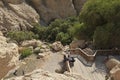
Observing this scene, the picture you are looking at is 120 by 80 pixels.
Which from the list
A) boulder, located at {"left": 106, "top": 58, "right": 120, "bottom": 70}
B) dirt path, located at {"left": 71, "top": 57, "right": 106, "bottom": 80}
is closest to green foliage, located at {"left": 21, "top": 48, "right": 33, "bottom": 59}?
dirt path, located at {"left": 71, "top": 57, "right": 106, "bottom": 80}

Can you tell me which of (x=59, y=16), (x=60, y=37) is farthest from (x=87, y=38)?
(x=59, y=16)

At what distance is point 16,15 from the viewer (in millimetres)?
56750

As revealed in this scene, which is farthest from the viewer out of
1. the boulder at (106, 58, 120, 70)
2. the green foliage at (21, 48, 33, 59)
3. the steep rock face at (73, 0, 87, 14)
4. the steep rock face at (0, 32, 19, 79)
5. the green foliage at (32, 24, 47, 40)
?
the steep rock face at (73, 0, 87, 14)

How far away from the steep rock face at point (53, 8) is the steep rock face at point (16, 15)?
251 cm

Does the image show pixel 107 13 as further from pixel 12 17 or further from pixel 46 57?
pixel 12 17

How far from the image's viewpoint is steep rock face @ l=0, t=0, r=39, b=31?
53.2 metres

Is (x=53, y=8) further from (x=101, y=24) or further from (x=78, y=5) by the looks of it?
(x=101, y=24)

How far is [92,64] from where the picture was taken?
21.6m

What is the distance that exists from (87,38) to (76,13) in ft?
122

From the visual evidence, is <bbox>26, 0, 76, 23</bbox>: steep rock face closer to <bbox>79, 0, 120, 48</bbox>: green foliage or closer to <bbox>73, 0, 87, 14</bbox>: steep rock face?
<bbox>73, 0, 87, 14</bbox>: steep rock face

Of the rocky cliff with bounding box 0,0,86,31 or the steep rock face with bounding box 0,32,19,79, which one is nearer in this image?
the steep rock face with bounding box 0,32,19,79

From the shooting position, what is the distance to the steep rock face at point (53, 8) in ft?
203

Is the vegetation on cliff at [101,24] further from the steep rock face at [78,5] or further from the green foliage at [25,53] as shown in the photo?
the steep rock face at [78,5]

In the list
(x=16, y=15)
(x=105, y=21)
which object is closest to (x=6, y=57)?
(x=105, y=21)
